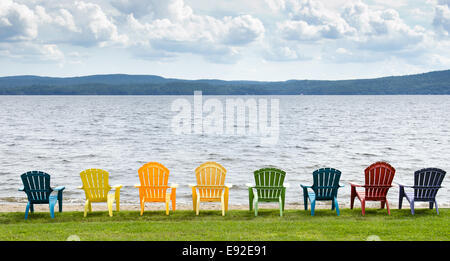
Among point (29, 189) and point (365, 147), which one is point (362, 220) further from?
point (365, 147)

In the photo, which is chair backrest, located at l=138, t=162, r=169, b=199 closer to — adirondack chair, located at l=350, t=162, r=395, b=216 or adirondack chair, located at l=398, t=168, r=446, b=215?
adirondack chair, located at l=350, t=162, r=395, b=216

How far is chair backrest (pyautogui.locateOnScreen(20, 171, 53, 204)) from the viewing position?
29.0ft

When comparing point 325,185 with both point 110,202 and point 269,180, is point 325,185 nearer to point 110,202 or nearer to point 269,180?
point 269,180

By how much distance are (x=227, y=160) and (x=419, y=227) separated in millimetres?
16788

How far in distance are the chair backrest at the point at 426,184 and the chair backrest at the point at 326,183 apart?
161cm

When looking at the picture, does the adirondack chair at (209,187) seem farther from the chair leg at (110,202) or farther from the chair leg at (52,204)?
the chair leg at (52,204)

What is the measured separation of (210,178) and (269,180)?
4.06 ft

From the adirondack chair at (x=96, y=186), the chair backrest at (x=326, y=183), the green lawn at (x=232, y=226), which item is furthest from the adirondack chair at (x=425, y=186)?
the adirondack chair at (x=96, y=186)

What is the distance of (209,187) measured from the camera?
9.42 m

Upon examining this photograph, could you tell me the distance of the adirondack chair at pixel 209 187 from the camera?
932cm

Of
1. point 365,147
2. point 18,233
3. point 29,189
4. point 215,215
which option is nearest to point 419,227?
point 215,215

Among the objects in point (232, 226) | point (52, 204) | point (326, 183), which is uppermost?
point (326, 183)
